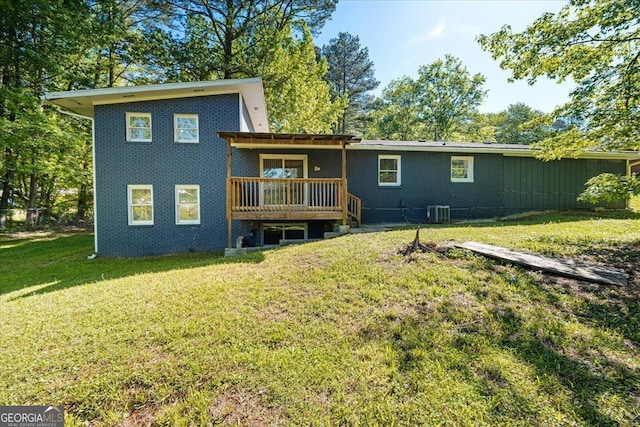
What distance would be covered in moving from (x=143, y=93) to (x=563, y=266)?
12.1m

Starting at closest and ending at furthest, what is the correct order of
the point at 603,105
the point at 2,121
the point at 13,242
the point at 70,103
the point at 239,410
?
the point at 239,410, the point at 603,105, the point at 70,103, the point at 2,121, the point at 13,242

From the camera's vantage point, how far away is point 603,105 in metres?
5.73

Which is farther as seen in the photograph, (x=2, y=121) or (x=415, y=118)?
(x=415, y=118)

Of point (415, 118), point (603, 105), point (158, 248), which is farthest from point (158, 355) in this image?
point (415, 118)

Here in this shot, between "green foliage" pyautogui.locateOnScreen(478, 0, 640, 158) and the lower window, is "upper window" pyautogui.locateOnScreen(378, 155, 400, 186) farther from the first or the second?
"green foliage" pyautogui.locateOnScreen(478, 0, 640, 158)

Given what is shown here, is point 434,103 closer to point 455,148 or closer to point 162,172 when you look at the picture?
point 455,148

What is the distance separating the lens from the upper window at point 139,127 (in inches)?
377

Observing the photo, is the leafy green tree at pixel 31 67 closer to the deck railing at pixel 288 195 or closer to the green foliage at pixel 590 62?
the deck railing at pixel 288 195

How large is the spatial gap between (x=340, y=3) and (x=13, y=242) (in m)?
20.4

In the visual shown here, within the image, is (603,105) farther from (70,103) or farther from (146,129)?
(70,103)

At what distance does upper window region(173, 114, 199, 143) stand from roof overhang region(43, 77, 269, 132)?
2.40 feet

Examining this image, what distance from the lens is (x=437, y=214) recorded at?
35.7ft

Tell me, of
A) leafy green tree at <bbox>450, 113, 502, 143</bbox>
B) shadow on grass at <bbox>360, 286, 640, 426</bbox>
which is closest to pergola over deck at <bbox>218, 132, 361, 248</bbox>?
shadow on grass at <bbox>360, 286, 640, 426</bbox>

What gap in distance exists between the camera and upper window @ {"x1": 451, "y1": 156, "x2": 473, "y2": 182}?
38.1 ft
